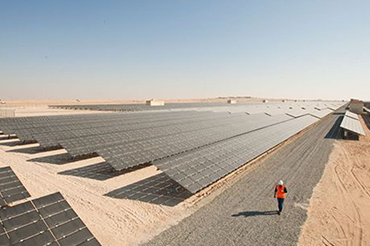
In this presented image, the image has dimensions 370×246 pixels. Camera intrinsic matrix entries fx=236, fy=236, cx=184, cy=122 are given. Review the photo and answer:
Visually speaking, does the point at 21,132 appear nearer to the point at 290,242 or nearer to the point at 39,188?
the point at 39,188

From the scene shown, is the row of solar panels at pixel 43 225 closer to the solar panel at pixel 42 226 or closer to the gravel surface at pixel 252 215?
the solar panel at pixel 42 226

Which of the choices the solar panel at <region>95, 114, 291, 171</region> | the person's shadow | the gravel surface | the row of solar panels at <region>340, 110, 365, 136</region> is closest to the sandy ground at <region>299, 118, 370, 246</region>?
the gravel surface

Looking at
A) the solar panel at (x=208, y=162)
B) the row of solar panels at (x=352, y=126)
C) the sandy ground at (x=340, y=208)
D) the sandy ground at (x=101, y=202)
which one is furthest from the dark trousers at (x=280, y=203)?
the row of solar panels at (x=352, y=126)

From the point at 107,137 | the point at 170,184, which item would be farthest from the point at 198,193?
the point at 107,137

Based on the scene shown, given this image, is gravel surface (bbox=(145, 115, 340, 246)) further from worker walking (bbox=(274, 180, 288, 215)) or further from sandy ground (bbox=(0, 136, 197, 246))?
sandy ground (bbox=(0, 136, 197, 246))

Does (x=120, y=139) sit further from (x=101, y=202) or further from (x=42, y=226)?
(x=42, y=226)

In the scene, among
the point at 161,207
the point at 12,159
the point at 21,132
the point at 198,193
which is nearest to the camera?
the point at 161,207
